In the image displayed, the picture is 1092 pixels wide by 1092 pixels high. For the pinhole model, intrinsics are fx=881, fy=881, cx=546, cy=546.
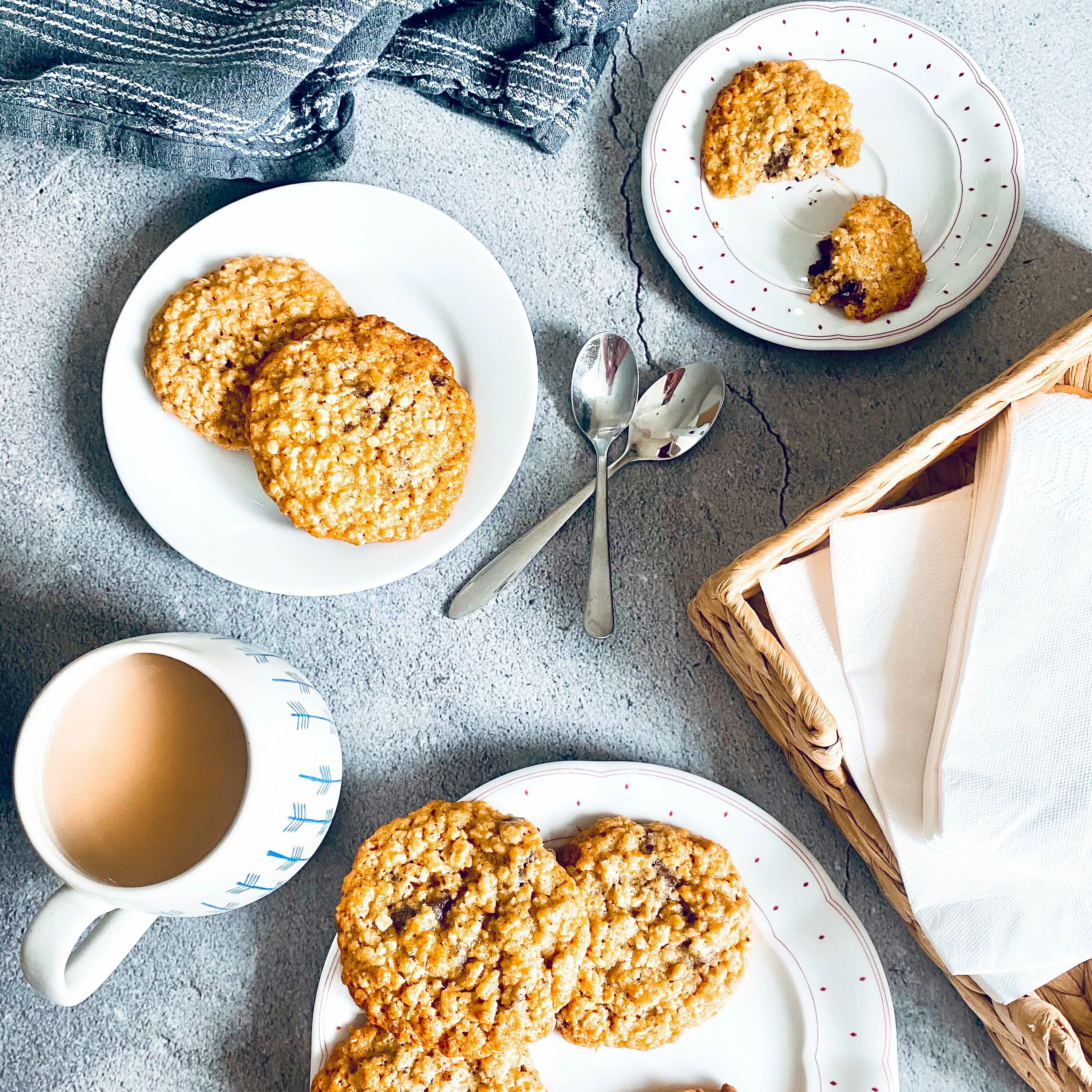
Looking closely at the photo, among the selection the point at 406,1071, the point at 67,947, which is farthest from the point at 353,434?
the point at 406,1071

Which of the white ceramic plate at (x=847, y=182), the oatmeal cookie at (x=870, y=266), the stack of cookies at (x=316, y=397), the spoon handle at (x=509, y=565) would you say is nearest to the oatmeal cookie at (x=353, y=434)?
the stack of cookies at (x=316, y=397)

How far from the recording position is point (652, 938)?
89 cm

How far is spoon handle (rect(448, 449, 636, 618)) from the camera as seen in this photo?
998 millimetres

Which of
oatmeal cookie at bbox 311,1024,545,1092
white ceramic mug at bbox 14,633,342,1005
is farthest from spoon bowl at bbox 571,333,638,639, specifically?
oatmeal cookie at bbox 311,1024,545,1092

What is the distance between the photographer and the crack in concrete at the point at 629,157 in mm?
1062

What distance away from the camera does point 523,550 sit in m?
1.00

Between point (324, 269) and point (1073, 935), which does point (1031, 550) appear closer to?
point (1073, 935)

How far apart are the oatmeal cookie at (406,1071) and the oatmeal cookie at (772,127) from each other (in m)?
0.97

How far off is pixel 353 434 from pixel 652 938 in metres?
0.59

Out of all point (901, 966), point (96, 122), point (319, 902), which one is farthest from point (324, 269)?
point (901, 966)

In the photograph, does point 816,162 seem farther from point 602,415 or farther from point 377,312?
point 377,312

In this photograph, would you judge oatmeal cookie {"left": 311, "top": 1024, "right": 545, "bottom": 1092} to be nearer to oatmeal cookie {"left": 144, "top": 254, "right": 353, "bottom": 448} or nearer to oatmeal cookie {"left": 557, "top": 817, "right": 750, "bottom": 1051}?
oatmeal cookie {"left": 557, "top": 817, "right": 750, "bottom": 1051}

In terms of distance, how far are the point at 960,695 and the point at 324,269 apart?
81 cm

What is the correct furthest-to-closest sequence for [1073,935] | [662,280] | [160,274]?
[662,280] < [160,274] < [1073,935]
